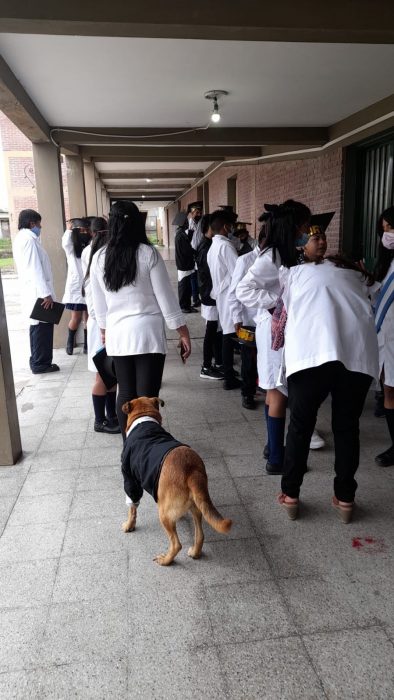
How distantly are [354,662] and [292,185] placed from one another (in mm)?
7694

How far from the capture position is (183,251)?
8.75 meters

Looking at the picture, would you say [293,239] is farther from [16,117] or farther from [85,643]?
[16,117]

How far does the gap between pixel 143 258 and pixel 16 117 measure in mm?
3533

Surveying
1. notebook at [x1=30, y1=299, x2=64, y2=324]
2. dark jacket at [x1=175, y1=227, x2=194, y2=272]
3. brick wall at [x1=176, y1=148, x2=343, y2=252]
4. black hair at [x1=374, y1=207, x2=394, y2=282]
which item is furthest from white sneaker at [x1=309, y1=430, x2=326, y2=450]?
dark jacket at [x1=175, y1=227, x2=194, y2=272]

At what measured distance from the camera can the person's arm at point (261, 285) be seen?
2.93 m

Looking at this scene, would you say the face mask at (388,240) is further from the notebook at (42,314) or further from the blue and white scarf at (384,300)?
the notebook at (42,314)

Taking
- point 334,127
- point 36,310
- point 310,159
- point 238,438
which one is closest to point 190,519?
point 238,438

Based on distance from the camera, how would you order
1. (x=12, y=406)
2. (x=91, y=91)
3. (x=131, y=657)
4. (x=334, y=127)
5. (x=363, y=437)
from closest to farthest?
(x=131, y=657) → (x=12, y=406) → (x=363, y=437) → (x=91, y=91) → (x=334, y=127)

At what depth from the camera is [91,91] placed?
4953mm

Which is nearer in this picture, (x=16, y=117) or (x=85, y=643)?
(x=85, y=643)

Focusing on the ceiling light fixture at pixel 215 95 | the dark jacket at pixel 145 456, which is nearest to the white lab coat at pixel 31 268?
the ceiling light fixture at pixel 215 95

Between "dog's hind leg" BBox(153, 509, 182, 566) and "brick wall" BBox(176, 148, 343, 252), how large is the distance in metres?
5.48

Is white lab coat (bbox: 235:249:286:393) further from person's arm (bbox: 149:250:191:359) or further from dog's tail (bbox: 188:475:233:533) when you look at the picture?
dog's tail (bbox: 188:475:233:533)

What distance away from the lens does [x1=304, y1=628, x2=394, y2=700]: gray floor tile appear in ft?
5.46
